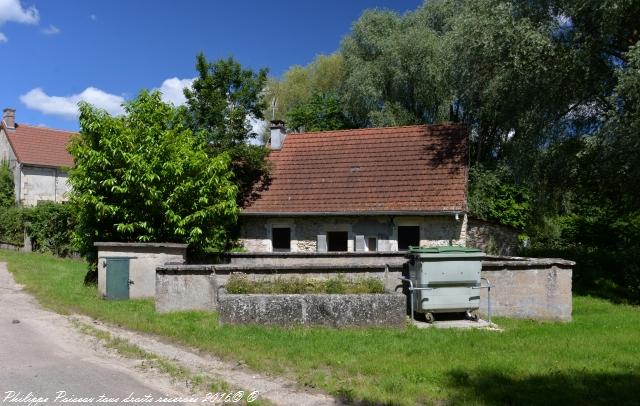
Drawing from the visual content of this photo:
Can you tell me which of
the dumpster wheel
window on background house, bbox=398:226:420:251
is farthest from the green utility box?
window on background house, bbox=398:226:420:251

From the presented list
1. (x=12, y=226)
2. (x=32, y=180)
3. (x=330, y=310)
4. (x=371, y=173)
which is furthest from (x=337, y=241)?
(x=32, y=180)

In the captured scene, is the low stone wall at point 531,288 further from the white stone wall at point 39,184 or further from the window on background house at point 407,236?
the white stone wall at point 39,184

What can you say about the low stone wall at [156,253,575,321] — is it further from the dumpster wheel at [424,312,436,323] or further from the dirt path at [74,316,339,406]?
the dirt path at [74,316,339,406]

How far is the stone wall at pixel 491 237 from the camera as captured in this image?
59.1 feet

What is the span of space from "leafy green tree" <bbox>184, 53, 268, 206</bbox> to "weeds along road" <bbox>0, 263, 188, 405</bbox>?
1042 centimetres

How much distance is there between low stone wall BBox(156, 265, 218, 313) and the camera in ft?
35.6

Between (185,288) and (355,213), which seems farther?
(355,213)

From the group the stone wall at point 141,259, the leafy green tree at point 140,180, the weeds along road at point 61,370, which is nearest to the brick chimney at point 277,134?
the leafy green tree at point 140,180

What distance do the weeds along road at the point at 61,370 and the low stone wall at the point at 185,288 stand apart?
180 centimetres

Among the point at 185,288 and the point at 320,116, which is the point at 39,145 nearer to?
the point at 320,116

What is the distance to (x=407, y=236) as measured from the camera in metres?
17.9

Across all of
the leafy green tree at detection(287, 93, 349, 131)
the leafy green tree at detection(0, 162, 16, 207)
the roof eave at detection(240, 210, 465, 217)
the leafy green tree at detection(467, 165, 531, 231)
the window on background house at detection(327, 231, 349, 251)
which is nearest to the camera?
the roof eave at detection(240, 210, 465, 217)

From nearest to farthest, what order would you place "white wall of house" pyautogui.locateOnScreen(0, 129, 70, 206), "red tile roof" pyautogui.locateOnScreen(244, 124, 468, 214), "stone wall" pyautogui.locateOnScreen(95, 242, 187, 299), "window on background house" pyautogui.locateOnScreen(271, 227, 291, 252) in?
"stone wall" pyautogui.locateOnScreen(95, 242, 187, 299), "red tile roof" pyautogui.locateOnScreen(244, 124, 468, 214), "window on background house" pyautogui.locateOnScreen(271, 227, 291, 252), "white wall of house" pyautogui.locateOnScreen(0, 129, 70, 206)

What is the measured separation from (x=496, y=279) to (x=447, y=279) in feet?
4.82
